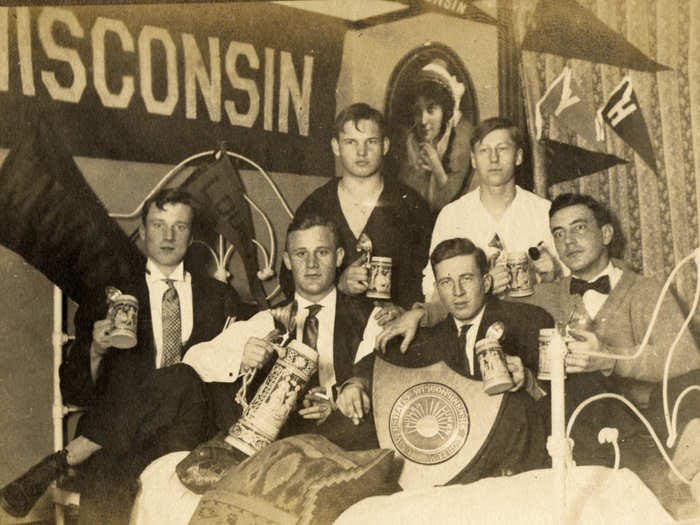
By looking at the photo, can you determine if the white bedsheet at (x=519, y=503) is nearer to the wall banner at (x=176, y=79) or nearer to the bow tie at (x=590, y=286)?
the bow tie at (x=590, y=286)

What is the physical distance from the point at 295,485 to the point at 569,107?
1.37m

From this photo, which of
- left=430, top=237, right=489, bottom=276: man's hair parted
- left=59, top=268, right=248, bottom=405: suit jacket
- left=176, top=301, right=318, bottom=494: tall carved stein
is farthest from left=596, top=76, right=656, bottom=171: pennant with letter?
left=59, top=268, right=248, bottom=405: suit jacket

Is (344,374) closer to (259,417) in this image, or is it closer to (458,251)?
(259,417)

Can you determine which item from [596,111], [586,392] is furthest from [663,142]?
[586,392]

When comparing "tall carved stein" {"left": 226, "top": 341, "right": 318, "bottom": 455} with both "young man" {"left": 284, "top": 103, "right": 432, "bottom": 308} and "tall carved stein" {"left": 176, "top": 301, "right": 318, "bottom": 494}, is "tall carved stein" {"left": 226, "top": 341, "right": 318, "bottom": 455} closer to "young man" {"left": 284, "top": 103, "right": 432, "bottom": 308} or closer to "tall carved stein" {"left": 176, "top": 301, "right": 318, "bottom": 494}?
"tall carved stein" {"left": 176, "top": 301, "right": 318, "bottom": 494}

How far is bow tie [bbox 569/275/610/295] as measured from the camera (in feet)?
10.0

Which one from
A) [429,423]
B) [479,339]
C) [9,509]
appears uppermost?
[479,339]

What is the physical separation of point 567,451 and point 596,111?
102 cm

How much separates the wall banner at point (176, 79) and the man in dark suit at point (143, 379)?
23 cm

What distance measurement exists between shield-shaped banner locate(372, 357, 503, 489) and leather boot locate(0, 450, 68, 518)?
97cm

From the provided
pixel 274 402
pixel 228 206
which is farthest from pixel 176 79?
pixel 274 402

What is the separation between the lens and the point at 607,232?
3.06 meters

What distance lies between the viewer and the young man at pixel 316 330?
320 cm

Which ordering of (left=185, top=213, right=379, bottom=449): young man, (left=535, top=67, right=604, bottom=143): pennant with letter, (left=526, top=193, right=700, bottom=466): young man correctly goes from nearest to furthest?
(left=526, top=193, right=700, bottom=466): young man → (left=535, top=67, right=604, bottom=143): pennant with letter → (left=185, top=213, right=379, bottom=449): young man
